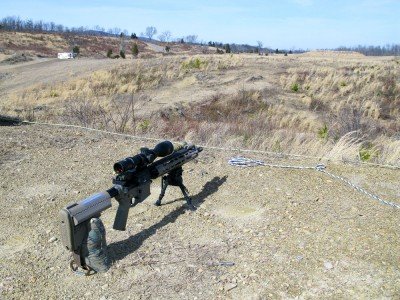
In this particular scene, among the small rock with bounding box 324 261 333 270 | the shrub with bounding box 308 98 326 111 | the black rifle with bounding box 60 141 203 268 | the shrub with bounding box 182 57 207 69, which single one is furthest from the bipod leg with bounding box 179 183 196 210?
the shrub with bounding box 182 57 207 69

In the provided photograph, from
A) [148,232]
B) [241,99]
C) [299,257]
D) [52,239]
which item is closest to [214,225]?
[148,232]

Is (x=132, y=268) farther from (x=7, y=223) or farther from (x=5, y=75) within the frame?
(x=5, y=75)

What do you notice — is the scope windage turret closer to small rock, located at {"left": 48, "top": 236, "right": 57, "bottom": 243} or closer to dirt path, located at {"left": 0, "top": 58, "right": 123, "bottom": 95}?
small rock, located at {"left": 48, "top": 236, "right": 57, "bottom": 243}

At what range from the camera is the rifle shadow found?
368 cm

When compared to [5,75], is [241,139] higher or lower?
higher

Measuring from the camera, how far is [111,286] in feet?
10.6

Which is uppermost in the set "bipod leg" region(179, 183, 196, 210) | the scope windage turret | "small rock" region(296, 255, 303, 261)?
the scope windage turret

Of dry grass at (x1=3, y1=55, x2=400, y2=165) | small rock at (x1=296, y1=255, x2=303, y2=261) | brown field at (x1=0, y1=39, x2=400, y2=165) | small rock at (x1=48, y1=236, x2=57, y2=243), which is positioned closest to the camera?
small rock at (x1=296, y1=255, x2=303, y2=261)

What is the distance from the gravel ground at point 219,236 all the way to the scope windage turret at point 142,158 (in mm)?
728

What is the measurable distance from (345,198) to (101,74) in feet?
64.7

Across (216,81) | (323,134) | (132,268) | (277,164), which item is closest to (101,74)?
(216,81)

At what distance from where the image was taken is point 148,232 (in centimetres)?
404

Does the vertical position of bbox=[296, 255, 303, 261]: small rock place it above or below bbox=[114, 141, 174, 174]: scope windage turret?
below

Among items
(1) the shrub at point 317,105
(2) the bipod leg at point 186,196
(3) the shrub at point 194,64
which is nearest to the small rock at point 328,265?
(2) the bipod leg at point 186,196
